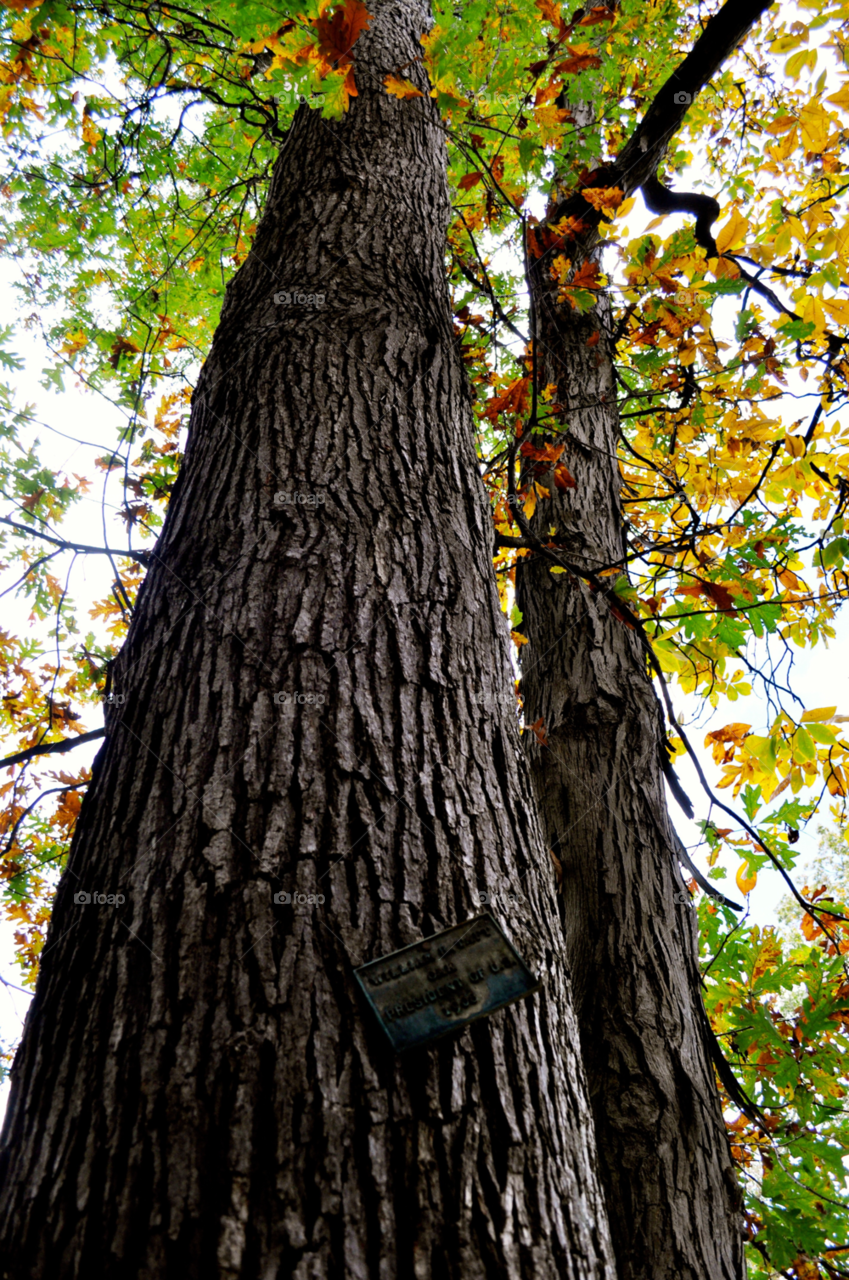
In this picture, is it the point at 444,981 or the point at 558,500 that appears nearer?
the point at 444,981

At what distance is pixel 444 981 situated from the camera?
106cm

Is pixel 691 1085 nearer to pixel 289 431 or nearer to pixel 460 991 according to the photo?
pixel 460 991

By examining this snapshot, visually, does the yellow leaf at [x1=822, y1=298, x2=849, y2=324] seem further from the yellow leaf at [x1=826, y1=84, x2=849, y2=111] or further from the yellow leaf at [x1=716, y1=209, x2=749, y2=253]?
the yellow leaf at [x1=826, y1=84, x2=849, y2=111]

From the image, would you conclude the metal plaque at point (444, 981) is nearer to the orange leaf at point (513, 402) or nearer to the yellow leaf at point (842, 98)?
the orange leaf at point (513, 402)

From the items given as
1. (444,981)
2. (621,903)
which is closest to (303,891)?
(444,981)

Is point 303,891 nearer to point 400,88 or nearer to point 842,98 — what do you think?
point 400,88

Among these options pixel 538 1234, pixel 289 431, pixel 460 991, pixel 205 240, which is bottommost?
pixel 538 1234

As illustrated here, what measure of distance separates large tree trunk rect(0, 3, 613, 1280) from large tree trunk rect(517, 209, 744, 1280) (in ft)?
3.81

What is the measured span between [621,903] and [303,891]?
1844 millimetres

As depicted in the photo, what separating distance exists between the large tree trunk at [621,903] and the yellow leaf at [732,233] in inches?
39.1

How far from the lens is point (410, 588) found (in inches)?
63.0

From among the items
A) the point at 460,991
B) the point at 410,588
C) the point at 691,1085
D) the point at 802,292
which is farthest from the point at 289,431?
the point at 802,292

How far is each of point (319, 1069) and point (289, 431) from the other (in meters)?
1.48

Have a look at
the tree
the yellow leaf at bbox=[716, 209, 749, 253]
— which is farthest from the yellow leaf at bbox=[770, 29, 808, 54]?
the yellow leaf at bbox=[716, 209, 749, 253]
